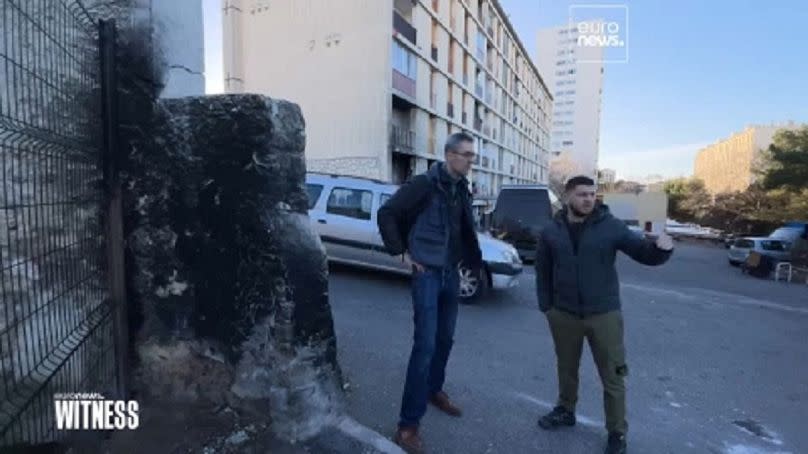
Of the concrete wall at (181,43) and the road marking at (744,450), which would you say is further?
the road marking at (744,450)

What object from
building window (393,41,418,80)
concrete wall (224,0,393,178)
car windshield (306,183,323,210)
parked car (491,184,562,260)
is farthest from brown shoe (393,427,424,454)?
building window (393,41,418,80)

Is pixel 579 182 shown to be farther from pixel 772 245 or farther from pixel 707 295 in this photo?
pixel 772 245

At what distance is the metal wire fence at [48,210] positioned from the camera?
211 cm

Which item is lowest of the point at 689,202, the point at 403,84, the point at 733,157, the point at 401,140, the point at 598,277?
the point at 598,277

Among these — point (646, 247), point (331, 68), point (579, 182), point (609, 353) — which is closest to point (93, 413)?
point (609, 353)

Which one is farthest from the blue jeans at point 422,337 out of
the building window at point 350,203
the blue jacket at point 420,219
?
the building window at point 350,203

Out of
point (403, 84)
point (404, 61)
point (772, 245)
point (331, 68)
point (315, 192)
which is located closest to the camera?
point (315, 192)

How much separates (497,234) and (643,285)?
3.53 metres

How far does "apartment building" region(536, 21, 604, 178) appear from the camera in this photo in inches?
2456

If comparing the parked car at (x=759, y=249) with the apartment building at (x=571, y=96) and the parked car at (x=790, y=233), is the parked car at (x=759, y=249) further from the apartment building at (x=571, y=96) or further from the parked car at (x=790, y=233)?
the apartment building at (x=571, y=96)

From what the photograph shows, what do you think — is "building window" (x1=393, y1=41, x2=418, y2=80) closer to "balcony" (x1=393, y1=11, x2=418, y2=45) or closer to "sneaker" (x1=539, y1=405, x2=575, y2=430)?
"balcony" (x1=393, y1=11, x2=418, y2=45)

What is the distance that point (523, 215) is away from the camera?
1205cm

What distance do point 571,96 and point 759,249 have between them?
2422 inches

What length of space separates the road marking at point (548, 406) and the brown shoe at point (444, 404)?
0.69 metres
